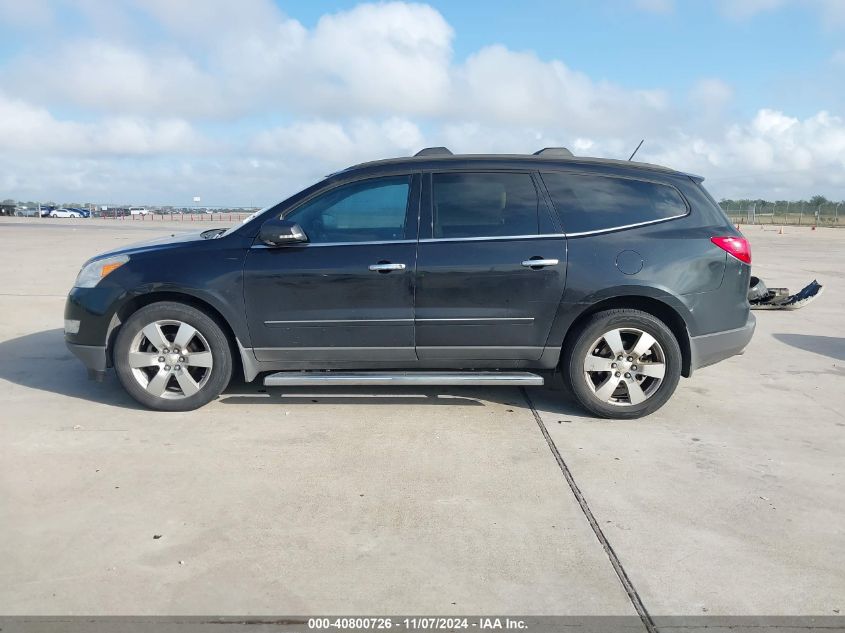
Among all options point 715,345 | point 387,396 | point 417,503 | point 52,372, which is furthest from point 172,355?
point 715,345

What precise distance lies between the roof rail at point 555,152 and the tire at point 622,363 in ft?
4.15

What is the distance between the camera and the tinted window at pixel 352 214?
15.6 ft

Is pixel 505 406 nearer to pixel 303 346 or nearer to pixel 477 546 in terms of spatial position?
pixel 303 346

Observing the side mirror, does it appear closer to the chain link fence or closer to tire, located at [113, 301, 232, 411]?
tire, located at [113, 301, 232, 411]

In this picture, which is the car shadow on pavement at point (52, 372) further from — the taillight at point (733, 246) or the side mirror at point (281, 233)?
the taillight at point (733, 246)

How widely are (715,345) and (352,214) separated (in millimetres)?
2772

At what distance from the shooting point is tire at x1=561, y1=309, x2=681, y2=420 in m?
4.71

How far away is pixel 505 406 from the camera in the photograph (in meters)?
5.06

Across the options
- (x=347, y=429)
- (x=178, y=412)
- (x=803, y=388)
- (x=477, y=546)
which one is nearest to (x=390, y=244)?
(x=347, y=429)

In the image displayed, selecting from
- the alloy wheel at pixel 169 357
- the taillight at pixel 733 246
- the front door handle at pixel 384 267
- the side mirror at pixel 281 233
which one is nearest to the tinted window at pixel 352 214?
the side mirror at pixel 281 233

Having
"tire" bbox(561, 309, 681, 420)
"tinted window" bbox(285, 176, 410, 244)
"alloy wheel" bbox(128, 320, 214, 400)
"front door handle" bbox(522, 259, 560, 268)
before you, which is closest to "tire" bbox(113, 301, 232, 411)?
"alloy wheel" bbox(128, 320, 214, 400)

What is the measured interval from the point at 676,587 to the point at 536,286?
7.60ft

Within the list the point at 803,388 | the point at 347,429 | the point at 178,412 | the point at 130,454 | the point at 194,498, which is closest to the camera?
the point at 194,498

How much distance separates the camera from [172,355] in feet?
15.7
